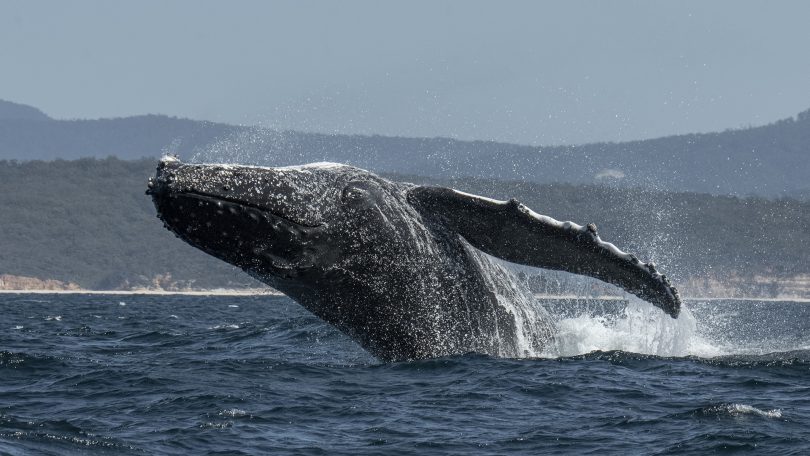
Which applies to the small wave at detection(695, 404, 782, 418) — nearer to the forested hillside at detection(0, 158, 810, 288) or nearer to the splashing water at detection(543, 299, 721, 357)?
the splashing water at detection(543, 299, 721, 357)

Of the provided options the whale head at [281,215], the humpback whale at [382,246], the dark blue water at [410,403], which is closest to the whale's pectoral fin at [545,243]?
the humpback whale at [382,246]

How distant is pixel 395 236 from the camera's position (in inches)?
461

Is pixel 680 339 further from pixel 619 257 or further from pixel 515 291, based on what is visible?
pixel 619 257

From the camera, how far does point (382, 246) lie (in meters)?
11.7

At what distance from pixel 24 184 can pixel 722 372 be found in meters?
137

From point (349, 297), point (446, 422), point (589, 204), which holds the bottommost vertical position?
point (446, 422)

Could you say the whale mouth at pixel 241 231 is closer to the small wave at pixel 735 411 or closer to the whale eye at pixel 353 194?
the whale eye at pixel 353 194

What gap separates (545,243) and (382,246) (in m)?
1.57

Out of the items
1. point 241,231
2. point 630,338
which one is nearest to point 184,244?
point 630,338

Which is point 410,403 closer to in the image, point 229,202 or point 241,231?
point 241,231

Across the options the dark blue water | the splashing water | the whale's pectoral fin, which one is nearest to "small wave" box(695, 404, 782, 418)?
the dark blue water

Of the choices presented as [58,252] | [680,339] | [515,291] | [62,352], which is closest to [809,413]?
[515,291]

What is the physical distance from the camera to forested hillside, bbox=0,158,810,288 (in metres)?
121

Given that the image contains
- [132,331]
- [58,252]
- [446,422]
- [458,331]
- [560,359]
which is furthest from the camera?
[58,252]
